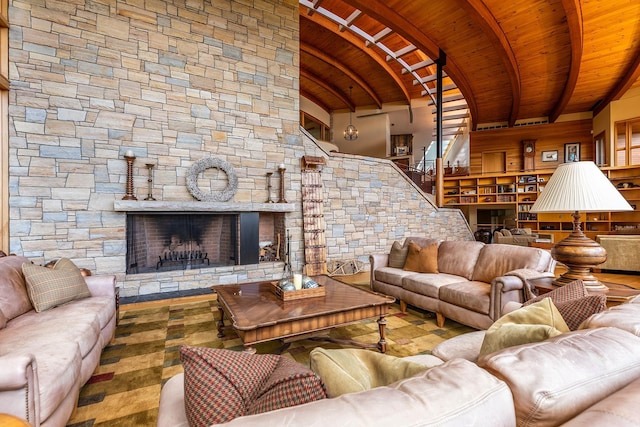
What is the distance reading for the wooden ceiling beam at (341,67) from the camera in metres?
8.13

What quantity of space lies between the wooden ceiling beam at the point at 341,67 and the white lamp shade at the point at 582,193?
7.54m

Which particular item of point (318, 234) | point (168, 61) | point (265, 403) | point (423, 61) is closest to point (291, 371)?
point (265, 403)

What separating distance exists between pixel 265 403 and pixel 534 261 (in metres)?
2.93

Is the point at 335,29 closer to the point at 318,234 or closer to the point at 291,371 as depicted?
the point at 318,234

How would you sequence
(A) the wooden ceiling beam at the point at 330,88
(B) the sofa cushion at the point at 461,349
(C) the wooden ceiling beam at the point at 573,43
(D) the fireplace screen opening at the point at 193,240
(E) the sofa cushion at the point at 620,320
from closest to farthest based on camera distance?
(E) the sofa cushion at the point at 620,320
(B) the sofa cushion at the point at 461,349
(D) the fireplace screen opening at the point at 193,240
(C) the wooden ceiling beam at the point at 573,43
(A) the wooden ceiling beam at the point at 330,88

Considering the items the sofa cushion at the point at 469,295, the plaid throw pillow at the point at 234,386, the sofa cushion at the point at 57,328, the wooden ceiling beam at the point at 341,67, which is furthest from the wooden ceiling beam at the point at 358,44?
the plaid throw pillow at the point at 234,386

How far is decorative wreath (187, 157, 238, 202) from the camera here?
429 centimetres

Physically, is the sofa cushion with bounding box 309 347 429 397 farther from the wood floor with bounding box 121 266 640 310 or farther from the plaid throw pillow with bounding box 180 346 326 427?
the wood floor with bounding box 121 266 640 310

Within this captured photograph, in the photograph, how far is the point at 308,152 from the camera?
5312 millimetres

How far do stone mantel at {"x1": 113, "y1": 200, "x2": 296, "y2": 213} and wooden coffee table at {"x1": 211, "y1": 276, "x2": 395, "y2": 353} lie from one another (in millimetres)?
1810

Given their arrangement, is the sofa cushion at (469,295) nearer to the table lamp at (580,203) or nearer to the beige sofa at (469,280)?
the beige sofa at (469,280)

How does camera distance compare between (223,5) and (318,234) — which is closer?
(223,5)

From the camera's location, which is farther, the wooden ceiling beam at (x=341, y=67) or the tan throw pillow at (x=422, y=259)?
the wooden ceiling beam at (x=341, y=67)

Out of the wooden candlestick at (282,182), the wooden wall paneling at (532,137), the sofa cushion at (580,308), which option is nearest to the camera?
the sofa cushion at (580,308)
